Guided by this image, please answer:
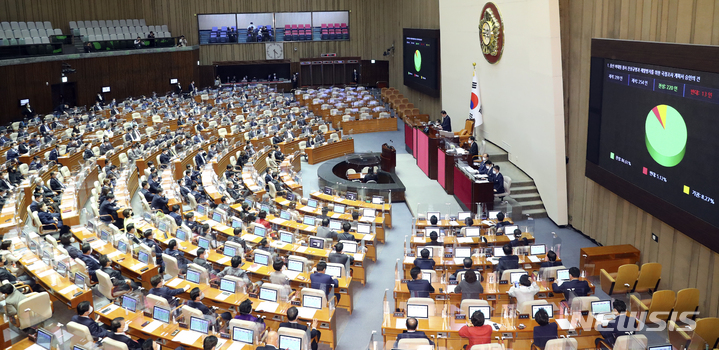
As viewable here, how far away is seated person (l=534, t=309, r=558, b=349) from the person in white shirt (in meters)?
1.36

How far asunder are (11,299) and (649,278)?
1140cm

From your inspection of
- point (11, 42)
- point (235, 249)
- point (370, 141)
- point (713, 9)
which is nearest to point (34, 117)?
point (11, 42)

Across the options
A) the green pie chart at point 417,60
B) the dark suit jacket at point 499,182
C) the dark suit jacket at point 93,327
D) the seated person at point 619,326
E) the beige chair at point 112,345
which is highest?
the green pie chart at point 417,60

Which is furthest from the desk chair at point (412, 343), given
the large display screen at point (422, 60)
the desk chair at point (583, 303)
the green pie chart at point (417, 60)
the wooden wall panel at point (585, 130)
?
the green pie chart at point (417, 60)

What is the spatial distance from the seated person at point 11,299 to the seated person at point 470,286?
737 cm

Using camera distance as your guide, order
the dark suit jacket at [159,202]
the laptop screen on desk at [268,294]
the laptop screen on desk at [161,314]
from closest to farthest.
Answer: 1. the laptop screen on desk at [161,314]
2. the laptop screen on desk at [268,294]
3. the dark suit jacket at [159,202]

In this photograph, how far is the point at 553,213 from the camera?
1562 cm

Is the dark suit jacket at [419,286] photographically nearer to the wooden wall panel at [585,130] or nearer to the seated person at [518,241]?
the seated person at [518,241]

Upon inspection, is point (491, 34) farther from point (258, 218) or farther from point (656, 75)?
point (258, 218)

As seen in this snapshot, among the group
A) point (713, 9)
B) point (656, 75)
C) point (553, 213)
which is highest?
point (713, 9)

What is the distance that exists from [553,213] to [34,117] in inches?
882

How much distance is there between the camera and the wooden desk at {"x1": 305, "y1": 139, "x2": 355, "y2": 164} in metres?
22.4

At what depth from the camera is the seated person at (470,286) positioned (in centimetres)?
984

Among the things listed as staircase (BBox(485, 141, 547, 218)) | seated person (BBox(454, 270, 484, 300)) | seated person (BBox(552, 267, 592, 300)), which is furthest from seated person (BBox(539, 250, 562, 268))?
staircase (BBox(485, 141, 547, 218))
